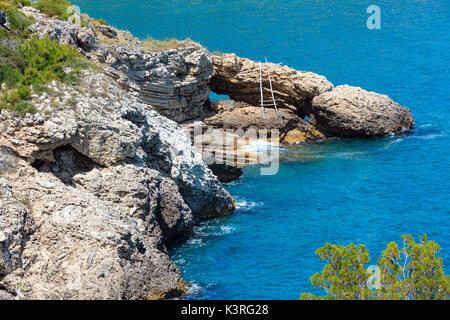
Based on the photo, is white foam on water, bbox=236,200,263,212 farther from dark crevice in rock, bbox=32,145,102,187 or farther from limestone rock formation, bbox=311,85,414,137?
limestone rock formation, bbox=311,85,414,137

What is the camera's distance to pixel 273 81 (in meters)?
57.8

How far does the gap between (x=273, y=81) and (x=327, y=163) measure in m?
11.0

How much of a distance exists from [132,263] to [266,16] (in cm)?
7326

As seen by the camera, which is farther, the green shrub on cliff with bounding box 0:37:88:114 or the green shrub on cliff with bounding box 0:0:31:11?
the green shrub on cliff with bounding box 0:0:31:11

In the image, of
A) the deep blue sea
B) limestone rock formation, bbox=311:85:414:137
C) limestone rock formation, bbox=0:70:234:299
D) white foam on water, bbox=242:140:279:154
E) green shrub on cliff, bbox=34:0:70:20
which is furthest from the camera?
limestone rock formation, bbox=311:85:414:137

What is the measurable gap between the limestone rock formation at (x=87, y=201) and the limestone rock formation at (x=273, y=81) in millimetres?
22106

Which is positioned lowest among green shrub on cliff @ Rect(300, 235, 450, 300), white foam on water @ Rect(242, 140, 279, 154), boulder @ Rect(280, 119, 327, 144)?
green shrub on cliff @ Rect(300, 235, 450, 300)

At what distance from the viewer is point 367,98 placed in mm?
55719

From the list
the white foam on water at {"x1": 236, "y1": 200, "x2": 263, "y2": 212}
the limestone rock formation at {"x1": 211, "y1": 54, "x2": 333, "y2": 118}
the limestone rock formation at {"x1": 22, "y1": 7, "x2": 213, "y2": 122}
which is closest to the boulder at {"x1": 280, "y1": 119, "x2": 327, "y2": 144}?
the limestone rock formation at {"x1": 211, "y1": 54, "x2": 333, "y2": 118}

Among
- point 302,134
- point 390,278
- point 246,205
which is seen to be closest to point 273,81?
point 302,134

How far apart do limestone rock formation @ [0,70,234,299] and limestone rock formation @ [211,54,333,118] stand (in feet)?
72.5

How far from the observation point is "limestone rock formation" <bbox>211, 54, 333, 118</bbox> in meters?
56.7

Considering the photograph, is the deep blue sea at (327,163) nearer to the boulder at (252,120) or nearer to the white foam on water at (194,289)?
the white foam on water at (194,289)
